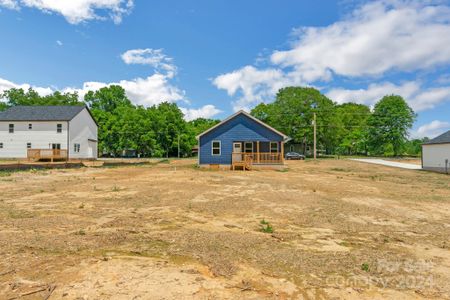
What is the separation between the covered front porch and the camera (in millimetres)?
24266

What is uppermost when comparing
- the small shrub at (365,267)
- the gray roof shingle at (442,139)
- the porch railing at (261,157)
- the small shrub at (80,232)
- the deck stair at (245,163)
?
the gray roof shingle at (442,139)

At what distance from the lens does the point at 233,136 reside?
82.4 ft

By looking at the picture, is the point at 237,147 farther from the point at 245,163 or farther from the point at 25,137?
the point at 25,137

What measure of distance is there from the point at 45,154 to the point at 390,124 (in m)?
58.1

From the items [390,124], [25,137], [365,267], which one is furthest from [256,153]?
[390,124]

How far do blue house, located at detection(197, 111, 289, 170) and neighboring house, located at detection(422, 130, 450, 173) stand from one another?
14.5 meters

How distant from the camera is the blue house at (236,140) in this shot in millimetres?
24922

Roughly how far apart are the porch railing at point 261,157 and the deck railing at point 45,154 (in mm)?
23299

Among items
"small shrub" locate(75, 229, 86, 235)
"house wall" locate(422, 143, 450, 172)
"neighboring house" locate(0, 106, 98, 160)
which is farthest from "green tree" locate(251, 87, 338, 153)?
"small shrub" locate(75, 229, 86, 235)

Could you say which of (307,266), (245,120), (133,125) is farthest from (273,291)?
(133,125)

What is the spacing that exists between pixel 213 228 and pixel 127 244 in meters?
2.05

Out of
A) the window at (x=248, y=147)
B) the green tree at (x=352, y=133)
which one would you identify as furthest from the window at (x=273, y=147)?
the green tree at (x=352, y=133)

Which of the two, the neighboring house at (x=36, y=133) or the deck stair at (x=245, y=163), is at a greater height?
the neighboring house at (x=36, y=133)

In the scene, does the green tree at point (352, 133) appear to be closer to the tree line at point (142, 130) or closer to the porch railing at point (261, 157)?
the tree line at point (142, 130)
